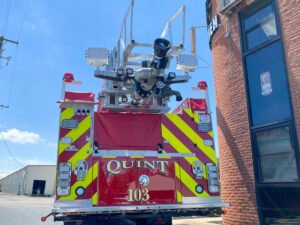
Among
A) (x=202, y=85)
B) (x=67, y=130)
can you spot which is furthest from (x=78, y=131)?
(x=202, y=85)

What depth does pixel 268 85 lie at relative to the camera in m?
7.32

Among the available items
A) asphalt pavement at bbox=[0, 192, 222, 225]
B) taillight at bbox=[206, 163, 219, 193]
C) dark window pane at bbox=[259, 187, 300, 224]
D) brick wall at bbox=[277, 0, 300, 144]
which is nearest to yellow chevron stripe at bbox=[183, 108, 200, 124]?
taillight at bbox=[206, 163, 219, 193]

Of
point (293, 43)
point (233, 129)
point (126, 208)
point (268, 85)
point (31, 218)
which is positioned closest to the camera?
point (126, 208)

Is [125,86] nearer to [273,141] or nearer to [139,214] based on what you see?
[139,214]

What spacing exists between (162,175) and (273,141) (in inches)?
142

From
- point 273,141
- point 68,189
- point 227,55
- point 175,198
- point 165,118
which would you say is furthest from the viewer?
point 227,55

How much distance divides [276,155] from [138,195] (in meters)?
3.88

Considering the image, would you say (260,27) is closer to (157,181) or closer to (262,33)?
(262,33)

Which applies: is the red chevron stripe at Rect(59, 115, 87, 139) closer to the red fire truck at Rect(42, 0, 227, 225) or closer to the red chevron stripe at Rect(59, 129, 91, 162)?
the red fire truck at Rect(42, 0, 227, 225)

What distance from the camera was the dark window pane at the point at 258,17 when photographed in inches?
298

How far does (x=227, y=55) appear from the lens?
336 inches

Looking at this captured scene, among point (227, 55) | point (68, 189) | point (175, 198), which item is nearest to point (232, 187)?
point (227, 55)

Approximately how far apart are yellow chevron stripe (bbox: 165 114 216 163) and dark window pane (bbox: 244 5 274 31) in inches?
163

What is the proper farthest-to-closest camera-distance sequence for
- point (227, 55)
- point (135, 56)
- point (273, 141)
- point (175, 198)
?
1. point (227, 55)
2. point (273, 141)
3. point (135, 56)
4. point (175, 198)
